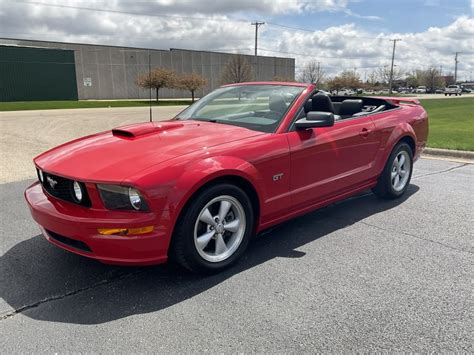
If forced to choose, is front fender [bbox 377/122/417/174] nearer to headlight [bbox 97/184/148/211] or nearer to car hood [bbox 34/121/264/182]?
car hood [bbox 34/121/264/182]

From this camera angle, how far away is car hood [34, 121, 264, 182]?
2.79 meters

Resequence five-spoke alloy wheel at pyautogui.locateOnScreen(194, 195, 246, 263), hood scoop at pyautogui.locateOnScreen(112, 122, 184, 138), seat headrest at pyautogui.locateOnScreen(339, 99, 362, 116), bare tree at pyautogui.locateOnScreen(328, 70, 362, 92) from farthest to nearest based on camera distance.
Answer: bare tree at pyautogui.locateOnScreen(328, 70, 362, 92)
seat headrest at pyautogui.locateOnScreen(339, 99, 362, 116)
hood scoop at pyautogui.locateOnScreen(112, 122, 184, 138)
five-spoke alloy wheel at pyautogui.locateOnScreen(194, 195, 246, 263)

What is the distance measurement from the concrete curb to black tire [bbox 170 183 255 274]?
650 centimetres

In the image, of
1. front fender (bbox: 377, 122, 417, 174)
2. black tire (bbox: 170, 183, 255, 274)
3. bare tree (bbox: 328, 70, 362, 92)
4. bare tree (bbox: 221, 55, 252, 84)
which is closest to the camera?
black tire (bbox: 170, 183, 255, 274)

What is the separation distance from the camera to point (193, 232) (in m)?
2.92

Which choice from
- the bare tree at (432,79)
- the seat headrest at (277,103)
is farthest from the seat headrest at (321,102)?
the bare tree at (432,79)

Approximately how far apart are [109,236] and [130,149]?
73 centimetres

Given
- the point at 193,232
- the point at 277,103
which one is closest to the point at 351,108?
the point at 277,103

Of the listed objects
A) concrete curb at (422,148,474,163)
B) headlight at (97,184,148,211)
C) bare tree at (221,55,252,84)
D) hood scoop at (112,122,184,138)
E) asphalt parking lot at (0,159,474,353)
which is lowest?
asphalt parking lot at (0,159,474,353)

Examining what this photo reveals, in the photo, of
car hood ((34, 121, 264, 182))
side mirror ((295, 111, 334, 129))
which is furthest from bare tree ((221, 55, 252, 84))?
car hood ((34, 121, 264, 182))

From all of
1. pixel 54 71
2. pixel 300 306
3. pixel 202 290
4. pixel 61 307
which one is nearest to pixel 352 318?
pixel 300 306

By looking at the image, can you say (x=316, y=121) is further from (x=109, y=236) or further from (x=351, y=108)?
(x=109, y=236)

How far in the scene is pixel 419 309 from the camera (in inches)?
105

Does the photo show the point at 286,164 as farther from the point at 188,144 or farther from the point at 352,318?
the point at 352,318
